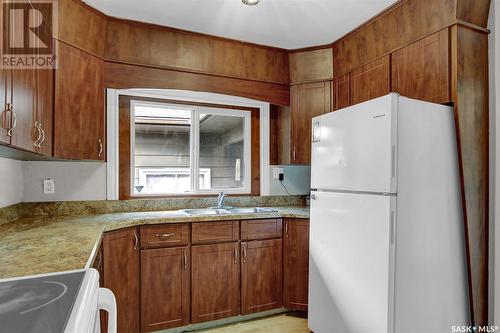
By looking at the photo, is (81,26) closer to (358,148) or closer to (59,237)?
(59,237)

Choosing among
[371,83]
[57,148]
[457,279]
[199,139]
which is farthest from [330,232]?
[57,148]

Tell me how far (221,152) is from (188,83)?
78 cm

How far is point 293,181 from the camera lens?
3258 millimetres

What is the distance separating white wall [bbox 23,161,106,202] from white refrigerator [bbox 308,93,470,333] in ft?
6.21

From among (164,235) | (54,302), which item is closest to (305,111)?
(164,235)

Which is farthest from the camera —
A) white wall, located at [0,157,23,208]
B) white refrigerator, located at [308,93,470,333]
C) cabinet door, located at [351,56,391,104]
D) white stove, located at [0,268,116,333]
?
cabinet door, located at [351,56,391,104]

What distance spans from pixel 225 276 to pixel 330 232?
92cm

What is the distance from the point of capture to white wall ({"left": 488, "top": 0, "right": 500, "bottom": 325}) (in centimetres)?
191

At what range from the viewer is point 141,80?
8.20 ft

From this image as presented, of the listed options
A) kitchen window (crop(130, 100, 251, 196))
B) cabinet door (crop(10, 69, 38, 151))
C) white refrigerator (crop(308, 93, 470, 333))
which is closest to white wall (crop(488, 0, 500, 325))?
white refrigerator (crop(308, 93, 470, 333))

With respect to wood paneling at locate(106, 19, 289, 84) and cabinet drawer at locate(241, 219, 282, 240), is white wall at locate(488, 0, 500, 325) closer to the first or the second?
cabinet drawer at locate(241, 219, 282, 240)

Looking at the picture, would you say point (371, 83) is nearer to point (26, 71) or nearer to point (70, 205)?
point (26, 71)

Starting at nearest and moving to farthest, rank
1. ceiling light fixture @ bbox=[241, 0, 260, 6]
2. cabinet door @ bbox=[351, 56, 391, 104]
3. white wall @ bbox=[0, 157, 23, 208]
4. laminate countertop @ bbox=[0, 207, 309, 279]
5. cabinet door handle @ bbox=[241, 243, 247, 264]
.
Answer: laminate countertop @ bbox=[0, 207, 309, 279] → white wall @ bbox=[0, 157, 23, 208] → ceiling light fixture @ bbox=[241, 0, 260, 6] → cabinet door @ bbox=[351, 56, 391, 104] → cabinet door handle @ bbox=[241, 243, 247, 264]

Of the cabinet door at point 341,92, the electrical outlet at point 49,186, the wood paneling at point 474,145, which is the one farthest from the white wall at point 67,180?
the wood paneling at point 474,145
